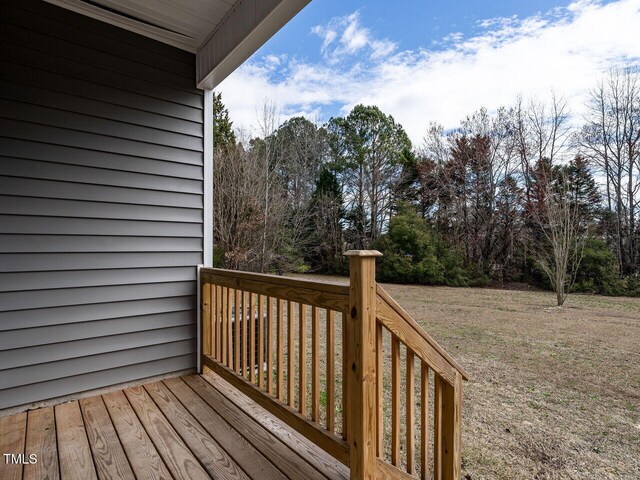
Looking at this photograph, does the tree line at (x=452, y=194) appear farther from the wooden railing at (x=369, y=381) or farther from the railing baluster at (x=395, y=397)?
the railing baluster at (x=395, y=397)

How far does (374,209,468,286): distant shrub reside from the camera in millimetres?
8617

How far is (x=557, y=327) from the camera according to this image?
480 centimetres

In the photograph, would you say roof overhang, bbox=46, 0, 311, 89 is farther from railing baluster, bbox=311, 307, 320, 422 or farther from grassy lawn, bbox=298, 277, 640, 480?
grassy lawn, bbox=298, 277, 640, 480

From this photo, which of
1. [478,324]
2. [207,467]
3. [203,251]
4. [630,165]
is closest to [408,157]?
[630,165]

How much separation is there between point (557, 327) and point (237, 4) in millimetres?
5579

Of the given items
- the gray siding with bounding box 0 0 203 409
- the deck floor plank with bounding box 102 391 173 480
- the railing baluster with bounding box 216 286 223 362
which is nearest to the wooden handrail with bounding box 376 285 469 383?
the deck floor plank with bounding box 102 391 173 480

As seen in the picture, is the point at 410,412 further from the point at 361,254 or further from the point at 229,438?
the point at 229,438


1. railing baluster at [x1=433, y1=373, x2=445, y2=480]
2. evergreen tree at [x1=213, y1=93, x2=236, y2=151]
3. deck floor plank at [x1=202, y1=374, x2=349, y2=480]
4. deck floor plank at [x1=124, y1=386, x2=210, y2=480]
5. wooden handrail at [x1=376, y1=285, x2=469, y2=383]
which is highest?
evergreen tree at [x1=213, y1=93, x2=236, y2=151]

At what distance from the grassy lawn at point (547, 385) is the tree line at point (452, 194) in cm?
137

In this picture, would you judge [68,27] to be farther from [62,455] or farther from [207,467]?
[207,467]

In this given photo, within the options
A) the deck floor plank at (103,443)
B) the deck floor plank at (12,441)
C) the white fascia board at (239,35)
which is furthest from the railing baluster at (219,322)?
the white fascia board at (239,35)

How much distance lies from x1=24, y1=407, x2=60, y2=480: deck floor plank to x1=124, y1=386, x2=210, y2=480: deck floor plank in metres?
0.41

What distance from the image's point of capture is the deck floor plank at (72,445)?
4.91ft

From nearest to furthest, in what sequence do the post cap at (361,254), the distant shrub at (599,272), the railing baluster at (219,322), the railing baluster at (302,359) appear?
the post cap at (361,254) → the railing baluster at (302,359) → the railing baluster at (219,322) → the distant shrub at (599,272)
